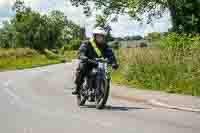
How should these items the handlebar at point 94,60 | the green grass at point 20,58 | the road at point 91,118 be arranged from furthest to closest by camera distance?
1. the green grass at point 20,58
2. the handlebar at point 94,60
3. the road at point 91,118

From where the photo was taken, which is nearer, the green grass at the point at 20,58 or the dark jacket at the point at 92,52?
the dark jacket at the point at 92,52

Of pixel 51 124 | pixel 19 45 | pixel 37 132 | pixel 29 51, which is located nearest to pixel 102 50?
pixel 51 124

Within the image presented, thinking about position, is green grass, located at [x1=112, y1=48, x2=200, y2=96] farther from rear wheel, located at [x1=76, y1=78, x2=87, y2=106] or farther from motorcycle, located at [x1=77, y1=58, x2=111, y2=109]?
motorcycle, located at [x1=77, y1=58, x2=111, y2=109]

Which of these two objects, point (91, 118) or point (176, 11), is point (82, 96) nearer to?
point (91, 118)

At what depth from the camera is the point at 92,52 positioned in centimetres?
1425

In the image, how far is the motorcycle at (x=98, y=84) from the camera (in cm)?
1369

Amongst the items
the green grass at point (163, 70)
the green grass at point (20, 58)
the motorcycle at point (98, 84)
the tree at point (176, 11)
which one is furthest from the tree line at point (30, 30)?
the motorcycle at point (98, 84)

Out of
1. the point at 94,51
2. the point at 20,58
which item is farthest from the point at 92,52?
the point at 20,58

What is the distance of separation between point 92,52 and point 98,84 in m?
0.91

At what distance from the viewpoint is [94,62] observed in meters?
14.0

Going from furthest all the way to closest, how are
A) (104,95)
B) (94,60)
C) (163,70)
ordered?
1. (163,70)
2. (94,60)
3. (104,95)

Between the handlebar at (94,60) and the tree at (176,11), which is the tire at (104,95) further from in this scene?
the tree at (176,11)

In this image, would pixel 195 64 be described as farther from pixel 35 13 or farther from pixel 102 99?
pixel 35 13

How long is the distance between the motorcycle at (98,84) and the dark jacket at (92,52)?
0.26 metres
